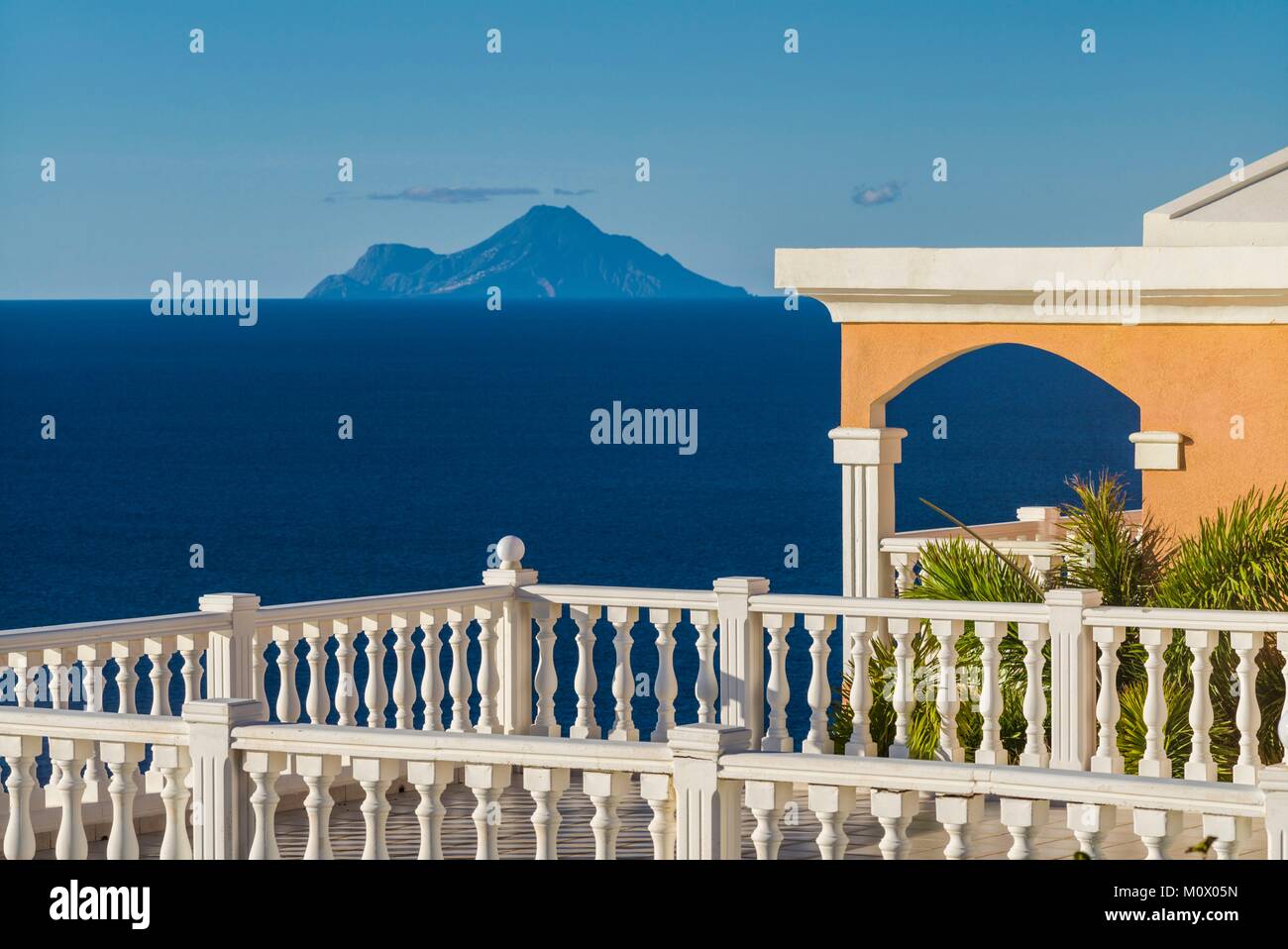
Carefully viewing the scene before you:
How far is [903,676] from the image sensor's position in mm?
10805

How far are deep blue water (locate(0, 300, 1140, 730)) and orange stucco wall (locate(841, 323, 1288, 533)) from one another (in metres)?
30.4

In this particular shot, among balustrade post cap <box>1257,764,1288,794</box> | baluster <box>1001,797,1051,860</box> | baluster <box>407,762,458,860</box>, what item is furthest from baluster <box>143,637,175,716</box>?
balustrade post cap <box>1257,764,1288,794</box>

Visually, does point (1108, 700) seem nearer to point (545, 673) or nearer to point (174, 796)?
point (545, 673)

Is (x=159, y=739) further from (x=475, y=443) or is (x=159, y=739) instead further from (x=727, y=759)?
(x=475, y=443)

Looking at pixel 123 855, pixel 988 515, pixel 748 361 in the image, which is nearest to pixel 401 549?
pixel 988 515

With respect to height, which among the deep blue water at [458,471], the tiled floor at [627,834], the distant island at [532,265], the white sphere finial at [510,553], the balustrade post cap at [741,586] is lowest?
the tiled floor at [627,834]

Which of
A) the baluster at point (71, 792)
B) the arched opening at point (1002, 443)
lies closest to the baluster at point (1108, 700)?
the baluster at point (71, 792)

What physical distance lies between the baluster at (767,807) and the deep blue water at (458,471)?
3599 centimetres

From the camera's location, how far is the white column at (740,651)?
36.8ft

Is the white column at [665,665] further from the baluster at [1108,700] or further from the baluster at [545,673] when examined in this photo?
the baluster at [1108,700]

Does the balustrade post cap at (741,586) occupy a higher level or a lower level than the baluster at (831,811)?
higher

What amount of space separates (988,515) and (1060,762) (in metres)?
68.6

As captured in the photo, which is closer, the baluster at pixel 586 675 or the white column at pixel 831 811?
the white column at pixel 831 811
